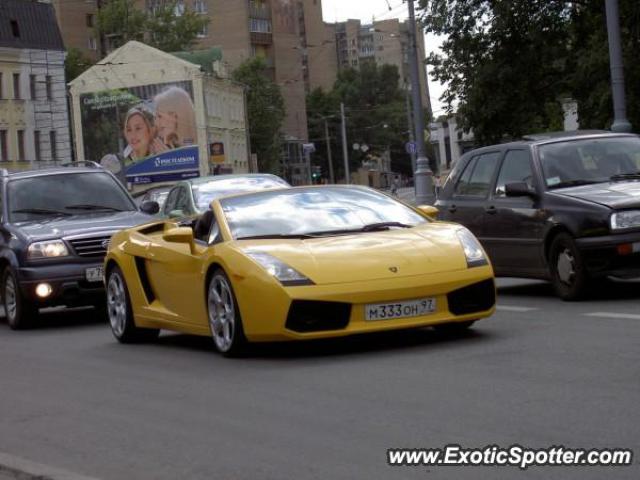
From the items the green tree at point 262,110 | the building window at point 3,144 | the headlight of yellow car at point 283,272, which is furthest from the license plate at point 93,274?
the green tree at point 262,110

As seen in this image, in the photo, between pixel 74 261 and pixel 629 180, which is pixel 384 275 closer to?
pixel 629 180

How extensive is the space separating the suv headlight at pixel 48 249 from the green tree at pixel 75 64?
362 feet

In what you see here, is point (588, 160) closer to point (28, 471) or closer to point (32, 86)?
point (28, 471)

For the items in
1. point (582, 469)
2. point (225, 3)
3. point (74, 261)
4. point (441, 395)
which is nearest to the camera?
point (582, 469)

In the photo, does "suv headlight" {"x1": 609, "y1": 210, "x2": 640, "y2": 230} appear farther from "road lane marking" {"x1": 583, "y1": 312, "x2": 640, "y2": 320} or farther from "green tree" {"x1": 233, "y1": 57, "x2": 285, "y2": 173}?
"green tree" {"x1": 233, "y1": 57, "x2": 285, "y2": 173}

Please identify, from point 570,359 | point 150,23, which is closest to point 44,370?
point 570,359

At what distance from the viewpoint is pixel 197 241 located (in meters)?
11.7

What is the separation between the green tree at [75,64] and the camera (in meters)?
125

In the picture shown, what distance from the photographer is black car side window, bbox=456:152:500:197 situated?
1597 cm

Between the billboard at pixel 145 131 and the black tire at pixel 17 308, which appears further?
the billboard at pixel 145 131

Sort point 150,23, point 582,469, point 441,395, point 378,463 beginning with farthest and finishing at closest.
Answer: point 150,23 → point 441,395 → point 378,463 → point 582,469

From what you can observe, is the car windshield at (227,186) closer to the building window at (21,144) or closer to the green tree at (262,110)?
the building window at (21,144)

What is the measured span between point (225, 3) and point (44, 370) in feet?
450

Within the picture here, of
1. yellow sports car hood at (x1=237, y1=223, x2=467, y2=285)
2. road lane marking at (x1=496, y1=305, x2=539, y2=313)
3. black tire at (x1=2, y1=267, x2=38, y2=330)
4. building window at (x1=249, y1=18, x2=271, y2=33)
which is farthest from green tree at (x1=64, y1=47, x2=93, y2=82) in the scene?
yellow sports car hood at (x1=237, y1=223, x2=467, y2=285)
